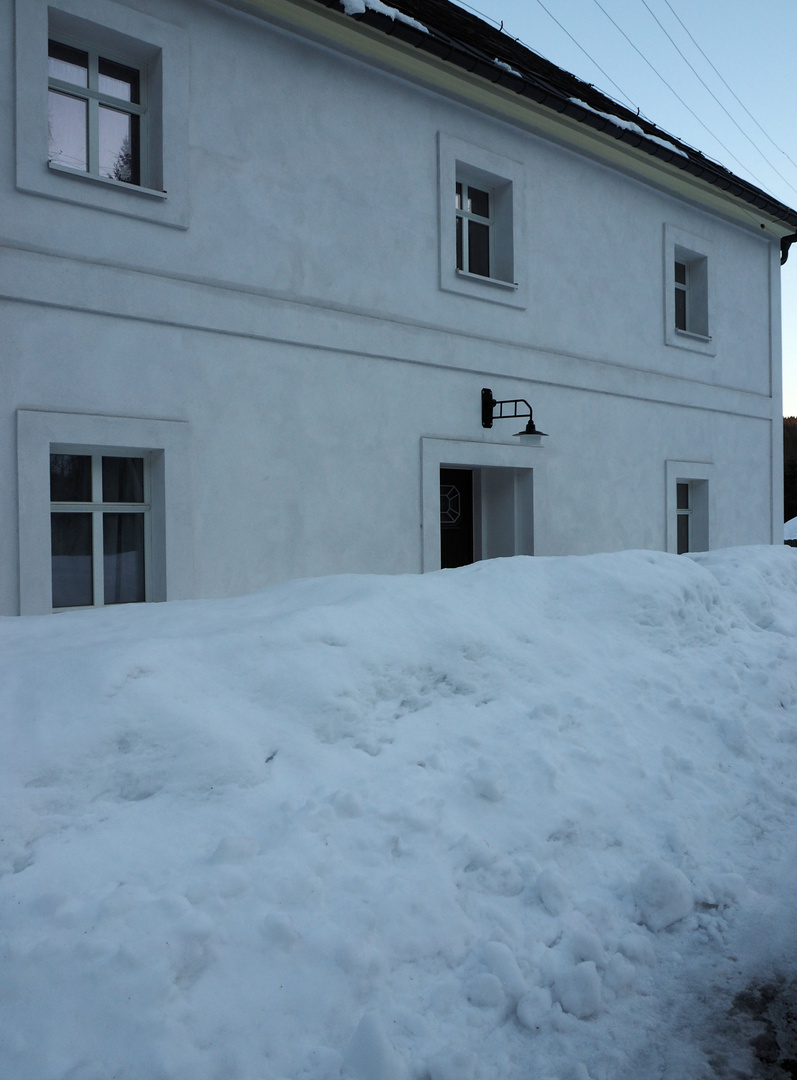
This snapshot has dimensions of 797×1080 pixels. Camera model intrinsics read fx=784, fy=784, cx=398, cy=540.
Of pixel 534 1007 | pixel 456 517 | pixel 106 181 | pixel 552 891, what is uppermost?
pixel 106 181

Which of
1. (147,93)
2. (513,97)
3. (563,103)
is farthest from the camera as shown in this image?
(563,103)

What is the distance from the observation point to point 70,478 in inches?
233

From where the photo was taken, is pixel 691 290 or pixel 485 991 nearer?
pixel 485 991

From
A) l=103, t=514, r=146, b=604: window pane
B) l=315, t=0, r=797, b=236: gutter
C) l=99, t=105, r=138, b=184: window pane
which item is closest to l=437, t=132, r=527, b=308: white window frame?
l=315, t=0, r=797, b=236: gutter

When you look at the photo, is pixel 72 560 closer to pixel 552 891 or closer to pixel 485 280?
pixel 552 891

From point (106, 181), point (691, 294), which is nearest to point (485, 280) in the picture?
point (106, 181)

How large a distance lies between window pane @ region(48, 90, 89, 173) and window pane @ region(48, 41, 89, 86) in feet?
0.47

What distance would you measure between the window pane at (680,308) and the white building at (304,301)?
3.81ft

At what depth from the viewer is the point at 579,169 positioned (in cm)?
949

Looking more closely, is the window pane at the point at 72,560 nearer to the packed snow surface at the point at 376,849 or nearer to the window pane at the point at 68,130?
the packed snow surface at the point at 376,849

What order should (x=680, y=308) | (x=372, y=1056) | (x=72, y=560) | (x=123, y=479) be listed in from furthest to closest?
(x=680, y=308) → (x=123, y=479) → (x=72, y=560) → (x=372, y=1056)

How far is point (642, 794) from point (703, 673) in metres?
1.58

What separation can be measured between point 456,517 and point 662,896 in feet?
21.2

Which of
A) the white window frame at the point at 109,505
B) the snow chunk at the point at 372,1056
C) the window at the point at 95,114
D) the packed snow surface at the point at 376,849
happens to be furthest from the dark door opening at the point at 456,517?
the snow chunk at the point at 372,1056
